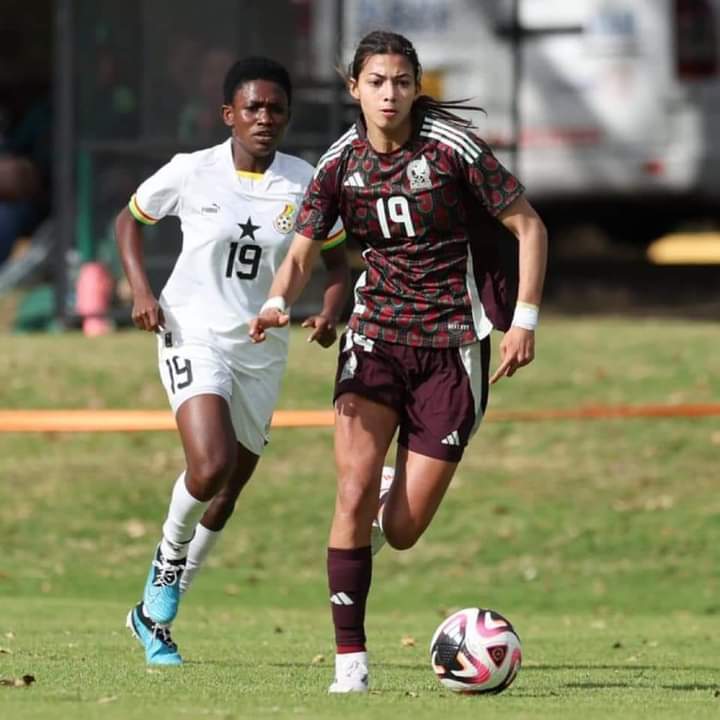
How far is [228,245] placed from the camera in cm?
935

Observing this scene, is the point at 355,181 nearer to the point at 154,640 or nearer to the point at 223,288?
the point at 223,288

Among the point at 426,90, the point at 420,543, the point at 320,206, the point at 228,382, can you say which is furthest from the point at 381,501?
the point at 426,90

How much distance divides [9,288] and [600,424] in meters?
7.98

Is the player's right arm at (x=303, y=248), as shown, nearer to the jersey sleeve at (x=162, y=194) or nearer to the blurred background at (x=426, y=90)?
the jersey sleeve at (x=162, y=194)

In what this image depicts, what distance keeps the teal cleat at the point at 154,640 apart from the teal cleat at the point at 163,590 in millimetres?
29

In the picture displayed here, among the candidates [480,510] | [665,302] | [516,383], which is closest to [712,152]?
[665,302]

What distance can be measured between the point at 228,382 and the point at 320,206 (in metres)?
1.31

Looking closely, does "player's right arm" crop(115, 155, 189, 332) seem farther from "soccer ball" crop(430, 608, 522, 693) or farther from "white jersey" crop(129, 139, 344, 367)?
"soccer ball" crop(430, 608, 522, 693)

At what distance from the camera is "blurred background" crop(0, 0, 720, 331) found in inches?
747

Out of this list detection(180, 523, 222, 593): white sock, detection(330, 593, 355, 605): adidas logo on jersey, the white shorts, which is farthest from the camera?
detection(180, 523, 222, 593): white sock

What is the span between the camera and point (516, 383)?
1711cm

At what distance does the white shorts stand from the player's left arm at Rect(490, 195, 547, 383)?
163 centimetres

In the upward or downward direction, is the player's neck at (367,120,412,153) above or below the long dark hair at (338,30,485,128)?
below

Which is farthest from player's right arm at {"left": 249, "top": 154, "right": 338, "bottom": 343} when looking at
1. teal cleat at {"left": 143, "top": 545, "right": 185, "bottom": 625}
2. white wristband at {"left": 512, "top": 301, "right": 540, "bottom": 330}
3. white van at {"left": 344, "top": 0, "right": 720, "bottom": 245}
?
white van at {"left": 344, "top": 0, "right": 720, "bottom": 245}
